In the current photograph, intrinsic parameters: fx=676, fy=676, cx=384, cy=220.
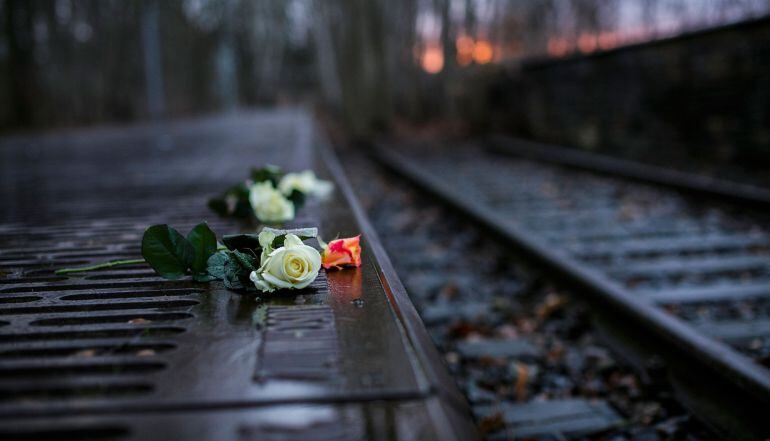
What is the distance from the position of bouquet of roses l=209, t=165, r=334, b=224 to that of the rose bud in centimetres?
81

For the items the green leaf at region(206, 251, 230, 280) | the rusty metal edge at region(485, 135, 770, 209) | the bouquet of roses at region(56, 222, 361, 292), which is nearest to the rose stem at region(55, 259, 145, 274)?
the bouquet of roses at region(56, 222, 361, 292)

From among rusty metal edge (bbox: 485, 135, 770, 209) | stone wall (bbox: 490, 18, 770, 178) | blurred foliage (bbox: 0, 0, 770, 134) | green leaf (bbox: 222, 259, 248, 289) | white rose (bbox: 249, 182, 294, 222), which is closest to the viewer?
green leaf (bbox: 222, 259, 248, 289)

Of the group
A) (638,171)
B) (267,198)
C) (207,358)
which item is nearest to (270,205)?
(267,198)

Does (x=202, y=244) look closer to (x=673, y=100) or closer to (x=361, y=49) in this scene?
(x=673, y=100)

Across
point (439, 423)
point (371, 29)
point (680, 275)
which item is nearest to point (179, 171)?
point (680, 275)

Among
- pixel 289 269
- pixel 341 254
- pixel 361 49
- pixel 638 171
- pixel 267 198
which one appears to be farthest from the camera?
pixel 361 49

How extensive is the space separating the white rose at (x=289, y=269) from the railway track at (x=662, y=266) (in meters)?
1.45

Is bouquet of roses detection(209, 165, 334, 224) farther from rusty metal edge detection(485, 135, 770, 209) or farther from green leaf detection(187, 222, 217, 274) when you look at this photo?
rusty metal edge detection(485, 135, 770, 209)

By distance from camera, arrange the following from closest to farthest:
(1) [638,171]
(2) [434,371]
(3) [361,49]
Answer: (2) [434,371] → (1) [638,171] → (3) [361,49]

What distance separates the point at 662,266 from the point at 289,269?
3.06 metres

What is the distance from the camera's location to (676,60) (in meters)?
8.77

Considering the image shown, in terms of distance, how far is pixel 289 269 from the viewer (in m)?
1.62

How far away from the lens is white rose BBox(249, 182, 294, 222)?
2.62 metres

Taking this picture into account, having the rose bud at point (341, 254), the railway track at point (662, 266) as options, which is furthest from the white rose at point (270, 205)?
the railway track at point (662, 266)
